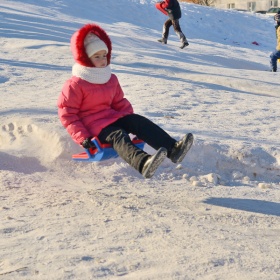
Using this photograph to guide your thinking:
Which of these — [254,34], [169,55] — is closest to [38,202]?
[169,55]

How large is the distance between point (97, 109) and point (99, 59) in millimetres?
428

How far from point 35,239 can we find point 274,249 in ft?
4.82

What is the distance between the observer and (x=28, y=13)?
17.0 m

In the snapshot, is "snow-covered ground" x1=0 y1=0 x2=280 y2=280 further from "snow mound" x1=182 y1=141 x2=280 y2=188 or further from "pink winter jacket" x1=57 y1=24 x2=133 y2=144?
"pink winter jacket" x1=57 y1=24 x2=133 y2=144

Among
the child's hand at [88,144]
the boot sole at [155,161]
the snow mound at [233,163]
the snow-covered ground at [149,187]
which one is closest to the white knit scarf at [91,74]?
the child's hand at [88,144]

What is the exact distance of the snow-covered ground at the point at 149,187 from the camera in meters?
3.44

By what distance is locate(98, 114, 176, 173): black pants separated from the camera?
459cm

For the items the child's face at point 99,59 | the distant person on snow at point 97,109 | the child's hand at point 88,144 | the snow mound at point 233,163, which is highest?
the child's face at point 99,59

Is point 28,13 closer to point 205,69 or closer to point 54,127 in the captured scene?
point 205,69

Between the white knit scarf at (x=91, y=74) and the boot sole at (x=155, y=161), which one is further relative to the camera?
the white knit scarf at (x=91, y=74)

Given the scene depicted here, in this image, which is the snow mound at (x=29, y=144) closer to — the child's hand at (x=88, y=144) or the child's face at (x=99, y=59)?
the child's hand at (x=88, y=144)

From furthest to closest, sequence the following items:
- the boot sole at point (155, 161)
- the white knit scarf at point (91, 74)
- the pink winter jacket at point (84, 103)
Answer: the white knit scarf at point (91, 74) < the pink winter jacket at point (84, 103) < the boot sole at point (155, 161)

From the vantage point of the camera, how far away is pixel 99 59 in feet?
16.8

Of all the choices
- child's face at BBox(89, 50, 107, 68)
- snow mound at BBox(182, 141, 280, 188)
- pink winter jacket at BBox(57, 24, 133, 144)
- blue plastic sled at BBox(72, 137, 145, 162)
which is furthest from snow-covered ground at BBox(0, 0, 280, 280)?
child's face at BBox(89, 50, 107, 68)
